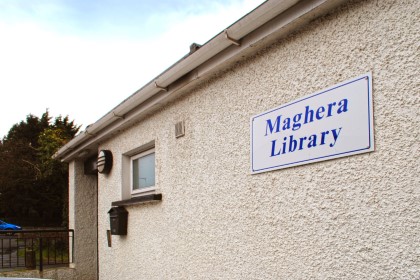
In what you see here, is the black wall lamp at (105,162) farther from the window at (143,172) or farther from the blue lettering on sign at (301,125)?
the blue lettering on sign at (301,125)

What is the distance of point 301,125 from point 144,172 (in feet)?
11.1

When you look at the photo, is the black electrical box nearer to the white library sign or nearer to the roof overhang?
the roof overhang

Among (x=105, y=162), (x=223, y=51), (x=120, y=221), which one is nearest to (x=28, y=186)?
(x=105, y=162)

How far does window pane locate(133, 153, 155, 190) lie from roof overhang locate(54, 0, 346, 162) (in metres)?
0.54

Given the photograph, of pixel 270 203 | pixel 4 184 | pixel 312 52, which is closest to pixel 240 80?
pixel 312 52

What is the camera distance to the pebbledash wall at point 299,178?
88.4 inches

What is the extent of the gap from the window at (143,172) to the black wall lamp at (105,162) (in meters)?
0.52

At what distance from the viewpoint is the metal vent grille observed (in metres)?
4.45

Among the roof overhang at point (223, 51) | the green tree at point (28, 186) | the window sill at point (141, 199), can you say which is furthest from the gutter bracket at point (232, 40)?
the green tree at point (28, 186)

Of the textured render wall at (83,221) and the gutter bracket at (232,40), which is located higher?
the gutter bracket at (232,40)

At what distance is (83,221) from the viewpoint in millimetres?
8656

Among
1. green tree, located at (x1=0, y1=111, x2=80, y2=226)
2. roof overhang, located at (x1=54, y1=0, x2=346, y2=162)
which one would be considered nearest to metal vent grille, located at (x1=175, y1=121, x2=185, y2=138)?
roof overhang, located at (x1=54, y1=0, x2=346, y2=162)

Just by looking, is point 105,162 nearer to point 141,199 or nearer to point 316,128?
point 141,199

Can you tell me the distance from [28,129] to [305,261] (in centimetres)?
3778
